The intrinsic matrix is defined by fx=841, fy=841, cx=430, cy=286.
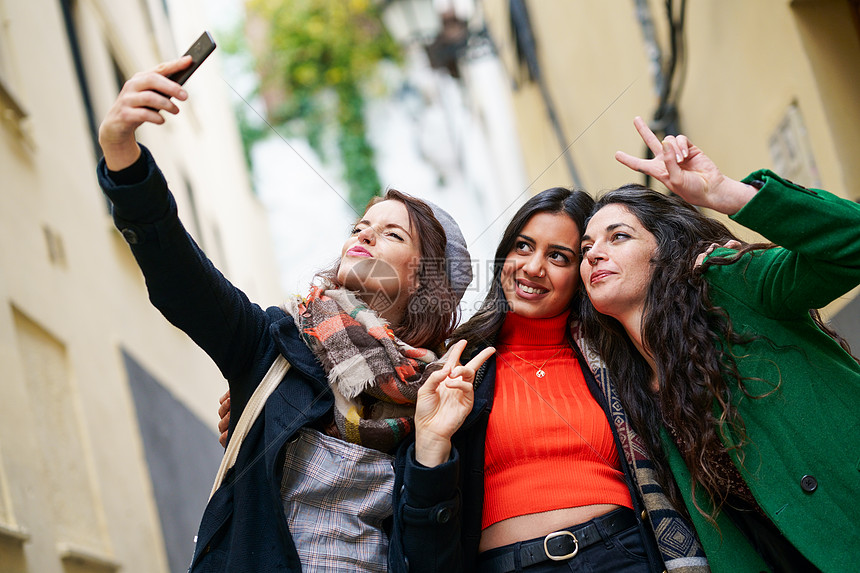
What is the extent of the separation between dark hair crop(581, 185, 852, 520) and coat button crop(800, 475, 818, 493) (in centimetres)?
17

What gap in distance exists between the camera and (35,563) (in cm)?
347

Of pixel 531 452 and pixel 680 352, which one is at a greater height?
pixel 680 352

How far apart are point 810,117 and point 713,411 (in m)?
1.68

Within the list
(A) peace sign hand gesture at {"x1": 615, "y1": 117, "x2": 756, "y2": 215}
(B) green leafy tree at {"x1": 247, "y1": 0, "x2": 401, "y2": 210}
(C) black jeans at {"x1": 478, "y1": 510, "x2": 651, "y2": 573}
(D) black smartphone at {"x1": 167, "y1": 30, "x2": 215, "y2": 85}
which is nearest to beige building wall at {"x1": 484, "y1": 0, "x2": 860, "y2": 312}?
(A) peace sign hand gesture at {"x1": 615, "y1": 117, "x2": 756, "y2": 215}

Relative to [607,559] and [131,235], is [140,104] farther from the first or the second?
[607,559]

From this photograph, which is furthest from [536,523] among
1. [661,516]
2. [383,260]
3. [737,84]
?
[737,84]

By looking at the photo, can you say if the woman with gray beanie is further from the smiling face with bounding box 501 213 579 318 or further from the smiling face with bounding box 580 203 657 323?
the smiling face with bounding box 580 203 657 323

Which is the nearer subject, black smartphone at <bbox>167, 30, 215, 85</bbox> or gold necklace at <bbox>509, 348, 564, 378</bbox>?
black smartphone at <bbox>167, 30, 215, 85</bbox>

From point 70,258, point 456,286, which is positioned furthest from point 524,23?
point 456,286

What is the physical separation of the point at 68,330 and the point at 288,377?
8.90 feet

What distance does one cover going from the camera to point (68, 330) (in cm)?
465

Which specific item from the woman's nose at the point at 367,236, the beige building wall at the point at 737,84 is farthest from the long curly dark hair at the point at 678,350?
the beige building wall at the point at 737,84

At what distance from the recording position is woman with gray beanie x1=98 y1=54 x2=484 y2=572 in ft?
6.75

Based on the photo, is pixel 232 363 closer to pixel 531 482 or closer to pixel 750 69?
pixel 531 482
